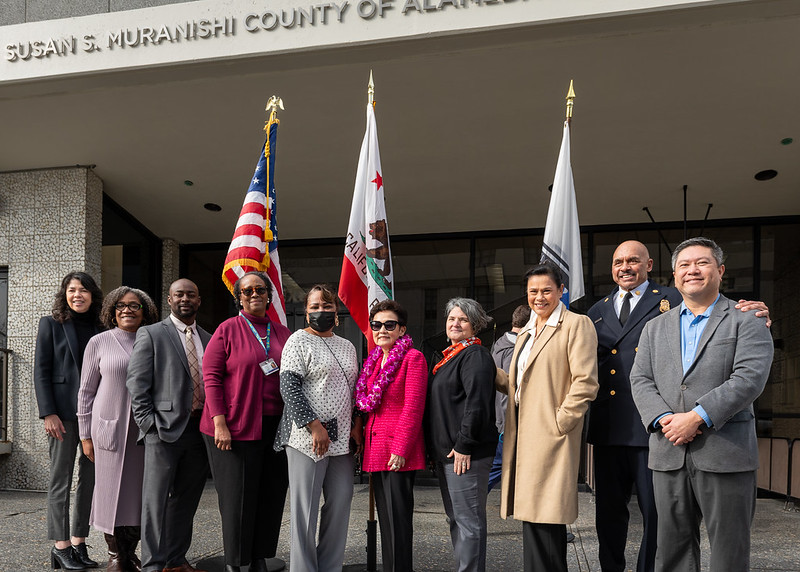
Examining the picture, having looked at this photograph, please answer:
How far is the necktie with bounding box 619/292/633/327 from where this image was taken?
3.79 metres

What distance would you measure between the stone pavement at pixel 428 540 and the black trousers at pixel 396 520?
715mm

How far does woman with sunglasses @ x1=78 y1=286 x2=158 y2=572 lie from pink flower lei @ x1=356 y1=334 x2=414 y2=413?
146 cm

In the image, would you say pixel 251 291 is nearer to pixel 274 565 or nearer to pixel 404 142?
pixel 274 565

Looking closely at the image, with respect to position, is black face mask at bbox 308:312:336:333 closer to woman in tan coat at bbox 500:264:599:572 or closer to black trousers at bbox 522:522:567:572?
woman in tan coat at bbox 500:264:599:572

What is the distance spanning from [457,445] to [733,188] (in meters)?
5.51

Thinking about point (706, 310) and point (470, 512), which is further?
point (470, 512)

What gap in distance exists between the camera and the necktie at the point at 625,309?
12.4 ft

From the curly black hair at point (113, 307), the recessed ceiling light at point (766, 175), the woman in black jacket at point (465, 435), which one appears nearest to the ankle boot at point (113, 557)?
the curly black hair at point (113, 307)

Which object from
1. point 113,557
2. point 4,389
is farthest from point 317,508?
point 4,389

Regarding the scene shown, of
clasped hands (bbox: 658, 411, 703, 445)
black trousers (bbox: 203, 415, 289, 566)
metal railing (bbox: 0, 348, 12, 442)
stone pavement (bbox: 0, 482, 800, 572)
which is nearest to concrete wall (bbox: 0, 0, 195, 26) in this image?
metal railing (bbox: 0, 348, 12, 442)

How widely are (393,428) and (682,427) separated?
1.47 meters

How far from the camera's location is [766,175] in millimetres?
7281

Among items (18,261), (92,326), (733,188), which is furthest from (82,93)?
(733,188)

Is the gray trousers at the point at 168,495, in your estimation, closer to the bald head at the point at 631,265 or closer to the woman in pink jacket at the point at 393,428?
the woman in pink jacket at the point at 393,428
